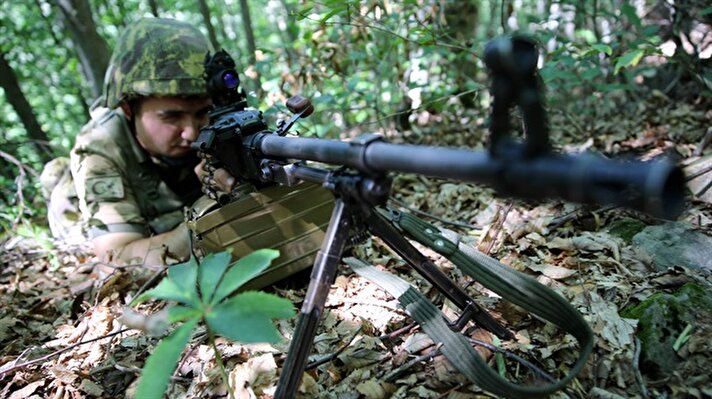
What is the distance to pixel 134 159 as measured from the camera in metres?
3.84

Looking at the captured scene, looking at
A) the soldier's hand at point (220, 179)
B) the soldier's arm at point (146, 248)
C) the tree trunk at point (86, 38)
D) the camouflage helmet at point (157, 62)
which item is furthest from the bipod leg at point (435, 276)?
the tree trunk at point (86, 38)

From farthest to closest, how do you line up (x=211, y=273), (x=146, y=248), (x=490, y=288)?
(x=146, y=248) < (x=490, y=288) < (x=211, y=273)

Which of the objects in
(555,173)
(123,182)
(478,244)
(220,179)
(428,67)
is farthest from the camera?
(428,67)

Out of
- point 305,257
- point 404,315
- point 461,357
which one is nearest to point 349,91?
point 305,257

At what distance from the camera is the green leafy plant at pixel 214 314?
4.33 ft

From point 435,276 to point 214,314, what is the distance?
36.4 inches

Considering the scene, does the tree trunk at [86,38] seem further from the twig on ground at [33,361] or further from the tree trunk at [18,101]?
the twig on ground at [33,361]

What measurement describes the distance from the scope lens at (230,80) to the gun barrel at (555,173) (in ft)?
4.74

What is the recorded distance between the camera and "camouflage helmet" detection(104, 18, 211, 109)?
3395 millimetres

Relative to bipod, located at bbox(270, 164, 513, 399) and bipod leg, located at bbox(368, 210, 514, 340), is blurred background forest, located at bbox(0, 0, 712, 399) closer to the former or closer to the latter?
bipod leg, located at bbox(368, 210, 514, 340)

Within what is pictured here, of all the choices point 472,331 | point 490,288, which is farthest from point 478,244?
point 490,288

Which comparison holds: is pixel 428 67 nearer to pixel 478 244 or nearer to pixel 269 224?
pixel 478 244

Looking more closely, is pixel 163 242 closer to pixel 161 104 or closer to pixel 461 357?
pixel 161 104

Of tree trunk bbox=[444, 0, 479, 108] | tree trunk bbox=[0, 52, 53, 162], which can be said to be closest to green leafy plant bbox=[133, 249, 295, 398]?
tree trunk bbox=[444, 0, 479, 108]
